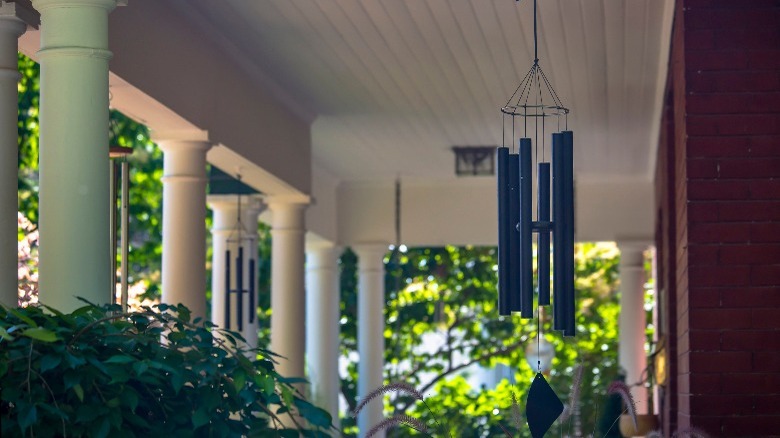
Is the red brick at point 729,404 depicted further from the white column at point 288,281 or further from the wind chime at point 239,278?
the white column at point 288,281

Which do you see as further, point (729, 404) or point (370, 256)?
point (370, 256)

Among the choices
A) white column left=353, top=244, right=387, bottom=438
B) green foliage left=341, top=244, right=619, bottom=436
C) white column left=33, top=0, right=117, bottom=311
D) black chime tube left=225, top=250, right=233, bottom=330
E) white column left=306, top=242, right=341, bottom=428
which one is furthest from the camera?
green foliage left=341, top=244, right=619, bottom=436

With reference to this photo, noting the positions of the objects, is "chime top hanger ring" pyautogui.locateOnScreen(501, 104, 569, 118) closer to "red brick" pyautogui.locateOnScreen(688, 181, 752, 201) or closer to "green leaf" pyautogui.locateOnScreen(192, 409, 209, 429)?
"red brick" pyautogui.locateOnScreen(688, 181, 752, 201)

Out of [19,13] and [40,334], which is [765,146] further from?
[40,334]

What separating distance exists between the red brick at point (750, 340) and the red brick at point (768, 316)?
0.09 feet

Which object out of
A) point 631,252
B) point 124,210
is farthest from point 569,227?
point 631,252

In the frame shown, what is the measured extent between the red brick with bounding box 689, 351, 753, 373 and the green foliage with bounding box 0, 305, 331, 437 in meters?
2.28

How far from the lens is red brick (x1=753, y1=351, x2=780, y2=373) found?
4.93 metres

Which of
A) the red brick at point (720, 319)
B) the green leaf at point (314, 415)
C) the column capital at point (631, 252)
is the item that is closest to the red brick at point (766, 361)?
the red brick at point (720, 319)

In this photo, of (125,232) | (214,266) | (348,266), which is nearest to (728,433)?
(125,232)

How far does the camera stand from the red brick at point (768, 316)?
4.94 metres

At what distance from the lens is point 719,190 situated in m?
5.07

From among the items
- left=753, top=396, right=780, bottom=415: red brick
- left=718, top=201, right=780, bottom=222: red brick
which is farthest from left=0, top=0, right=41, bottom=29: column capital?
Answer: left=753, top=396, right=780, bottom=415: red brick

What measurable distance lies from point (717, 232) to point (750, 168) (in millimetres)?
281
